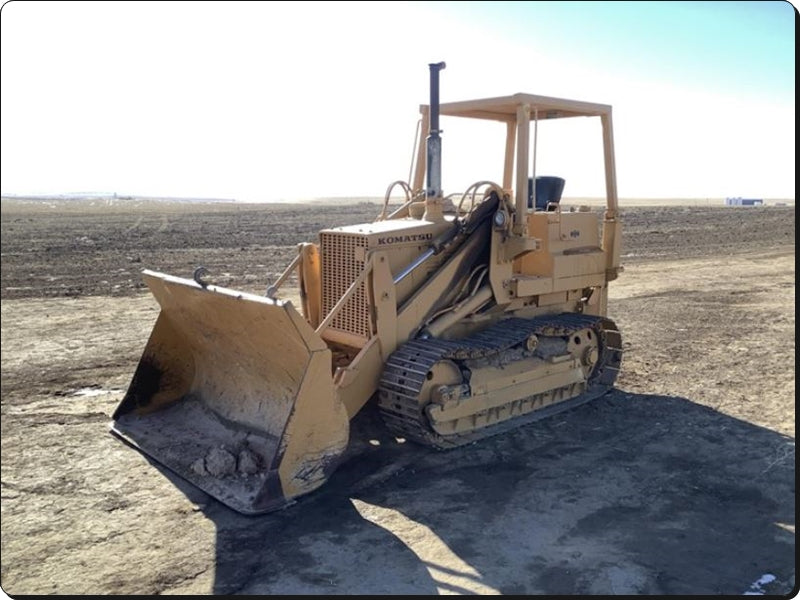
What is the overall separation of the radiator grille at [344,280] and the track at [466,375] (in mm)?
459

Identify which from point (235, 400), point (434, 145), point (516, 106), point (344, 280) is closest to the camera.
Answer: point (235, 400)

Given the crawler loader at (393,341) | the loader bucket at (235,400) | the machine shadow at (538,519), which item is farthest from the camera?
the crawler loader at (393,341)

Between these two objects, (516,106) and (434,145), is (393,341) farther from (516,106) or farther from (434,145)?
(516,106)

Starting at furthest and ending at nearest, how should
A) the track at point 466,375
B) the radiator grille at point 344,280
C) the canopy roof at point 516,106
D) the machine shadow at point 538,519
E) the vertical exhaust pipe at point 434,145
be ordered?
the canopy roof at point 516,106 < the vertical exhaust pipe at point 434,145 < the radiator grille at point 344,280 < the track at point 466,375 < the machine shadow at point 538,519

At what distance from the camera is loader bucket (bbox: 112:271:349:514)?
543cm

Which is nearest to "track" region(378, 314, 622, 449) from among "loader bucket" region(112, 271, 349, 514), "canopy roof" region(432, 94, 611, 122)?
"loader bucket" region(112, 271, 349, 514)

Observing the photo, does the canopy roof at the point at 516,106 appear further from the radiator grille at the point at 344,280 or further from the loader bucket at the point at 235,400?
the loader bucket at the point at 235,400

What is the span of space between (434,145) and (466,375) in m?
2.22

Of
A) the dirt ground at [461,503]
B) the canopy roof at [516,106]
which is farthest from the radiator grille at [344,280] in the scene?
the canopy roof at [516,106]

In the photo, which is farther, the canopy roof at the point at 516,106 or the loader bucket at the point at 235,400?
the canopy roof at the point at 516,106

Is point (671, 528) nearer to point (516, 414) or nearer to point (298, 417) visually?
point (516, 414)

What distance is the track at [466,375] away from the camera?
6.20 metres

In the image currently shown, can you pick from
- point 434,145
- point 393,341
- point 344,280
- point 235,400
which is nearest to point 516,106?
point 434,145

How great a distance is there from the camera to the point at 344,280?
6.81 m
